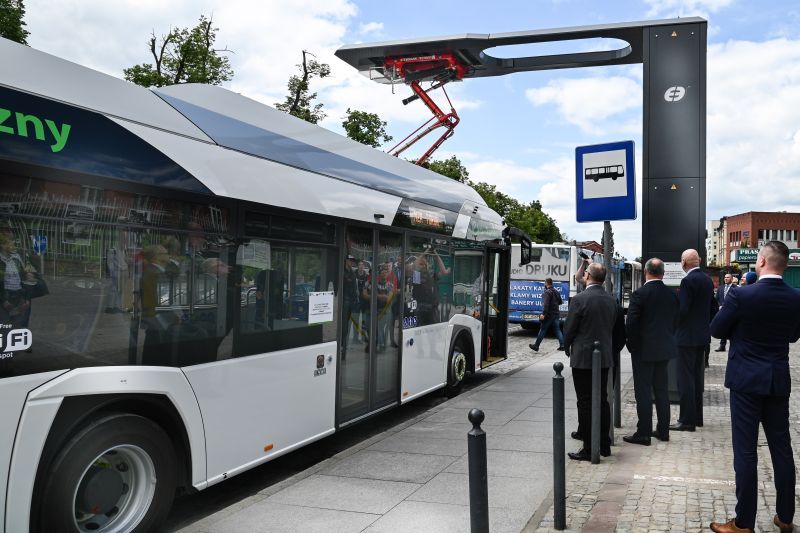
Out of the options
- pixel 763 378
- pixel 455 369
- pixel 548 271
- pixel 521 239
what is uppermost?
pixel 521 239

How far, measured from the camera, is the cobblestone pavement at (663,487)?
4.82 m

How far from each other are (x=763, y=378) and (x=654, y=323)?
112 inches

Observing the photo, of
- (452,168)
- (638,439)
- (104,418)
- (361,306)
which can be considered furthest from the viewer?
(452,168)

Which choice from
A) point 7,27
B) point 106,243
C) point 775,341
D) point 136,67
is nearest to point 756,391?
point 775,341

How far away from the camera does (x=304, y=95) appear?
88.4ft

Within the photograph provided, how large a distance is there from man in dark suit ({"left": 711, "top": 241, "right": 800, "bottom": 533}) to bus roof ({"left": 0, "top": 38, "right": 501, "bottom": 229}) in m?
3.56

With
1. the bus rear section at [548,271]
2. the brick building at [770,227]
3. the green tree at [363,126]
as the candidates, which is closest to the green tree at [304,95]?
the green tree at [363,126]

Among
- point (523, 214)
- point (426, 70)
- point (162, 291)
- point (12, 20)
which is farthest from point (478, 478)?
point (523, 214)

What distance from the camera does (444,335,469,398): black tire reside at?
1029 centimetres

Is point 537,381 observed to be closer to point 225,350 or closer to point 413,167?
point 413,167

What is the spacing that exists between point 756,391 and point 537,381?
7843 millimetres

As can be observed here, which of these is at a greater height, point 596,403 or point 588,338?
point 588,338

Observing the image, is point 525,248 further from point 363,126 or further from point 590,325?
point 363,126

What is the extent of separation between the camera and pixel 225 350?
5297 millimetres
